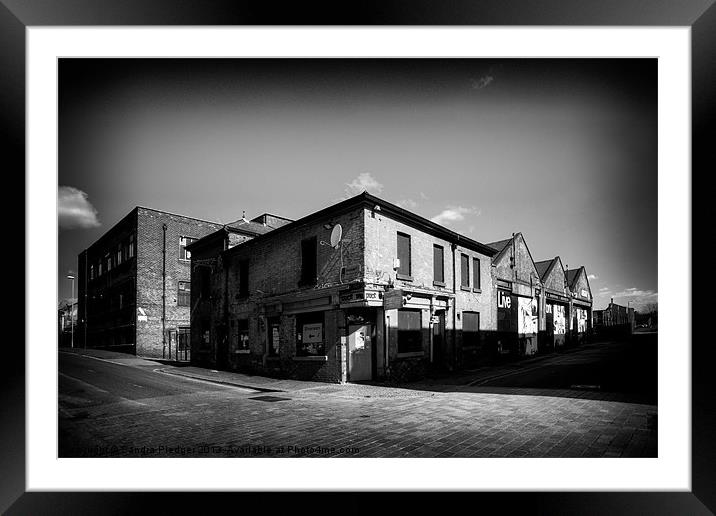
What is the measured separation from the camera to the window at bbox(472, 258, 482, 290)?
576 inches

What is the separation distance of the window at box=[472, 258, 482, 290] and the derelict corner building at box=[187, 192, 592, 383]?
0.26 ft

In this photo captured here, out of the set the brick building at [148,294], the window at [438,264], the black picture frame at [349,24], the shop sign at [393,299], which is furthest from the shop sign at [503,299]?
the black picture frame at [349,24]

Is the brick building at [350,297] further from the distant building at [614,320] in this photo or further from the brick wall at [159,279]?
the distant building at [614,320]

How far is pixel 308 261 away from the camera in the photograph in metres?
11.5

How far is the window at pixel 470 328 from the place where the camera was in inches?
547

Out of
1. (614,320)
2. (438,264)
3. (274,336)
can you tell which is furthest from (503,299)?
(274,336)

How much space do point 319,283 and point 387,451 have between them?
21.5ft

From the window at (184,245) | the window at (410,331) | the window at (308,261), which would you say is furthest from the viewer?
the window at (184,245)

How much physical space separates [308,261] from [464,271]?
A: 19.8ft

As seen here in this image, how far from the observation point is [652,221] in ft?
18.1

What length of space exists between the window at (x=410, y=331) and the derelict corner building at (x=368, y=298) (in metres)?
0.05
